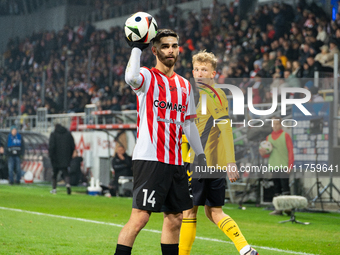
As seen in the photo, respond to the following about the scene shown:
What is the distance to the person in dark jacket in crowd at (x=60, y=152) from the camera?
13.5 m

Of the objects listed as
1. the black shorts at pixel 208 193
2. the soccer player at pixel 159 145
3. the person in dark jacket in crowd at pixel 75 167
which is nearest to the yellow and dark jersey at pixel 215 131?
the black shorts at pixel 208 193

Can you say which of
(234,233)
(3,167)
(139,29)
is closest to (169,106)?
(139,29)

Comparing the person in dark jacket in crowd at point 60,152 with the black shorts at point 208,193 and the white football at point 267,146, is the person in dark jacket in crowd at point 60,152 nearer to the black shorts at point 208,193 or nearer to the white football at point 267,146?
the white football at point 267,146

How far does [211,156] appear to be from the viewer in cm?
458

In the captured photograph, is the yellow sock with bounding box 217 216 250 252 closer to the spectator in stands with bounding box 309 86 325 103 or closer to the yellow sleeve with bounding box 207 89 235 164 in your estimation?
the yellow sleeve with bounding box 207 89 235 164

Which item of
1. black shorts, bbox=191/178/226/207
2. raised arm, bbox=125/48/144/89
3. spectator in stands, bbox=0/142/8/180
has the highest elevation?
raised arm, bbox=125/48/144/89

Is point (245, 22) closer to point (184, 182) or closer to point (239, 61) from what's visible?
point (239, 61)

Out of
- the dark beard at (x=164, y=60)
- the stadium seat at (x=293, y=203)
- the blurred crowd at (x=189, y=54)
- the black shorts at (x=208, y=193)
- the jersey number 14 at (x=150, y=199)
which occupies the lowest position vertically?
the stadium seat at (x=293, y=203)

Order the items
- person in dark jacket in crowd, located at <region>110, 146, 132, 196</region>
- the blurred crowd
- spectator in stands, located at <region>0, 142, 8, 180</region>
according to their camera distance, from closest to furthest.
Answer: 1. the blurred crowd
2. person in dark jacket in crowd, located at <region>110, 146, 132, 196</region>
3. spectator in stands, located at <region>0, 142, 8, 180</region>

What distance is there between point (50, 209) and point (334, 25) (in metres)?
8.32

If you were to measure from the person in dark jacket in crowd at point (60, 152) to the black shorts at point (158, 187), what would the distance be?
1051 centimetres

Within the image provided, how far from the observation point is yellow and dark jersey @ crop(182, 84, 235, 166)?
177 inches

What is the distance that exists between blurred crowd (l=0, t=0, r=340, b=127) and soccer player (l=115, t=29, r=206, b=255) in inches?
324

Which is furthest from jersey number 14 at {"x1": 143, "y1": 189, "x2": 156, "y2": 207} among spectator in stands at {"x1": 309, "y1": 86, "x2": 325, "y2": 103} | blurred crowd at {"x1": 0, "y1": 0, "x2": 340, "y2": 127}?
blurred crowd at {"x1": 0, "y1": 0, "x2": 340, "y2": 127}
